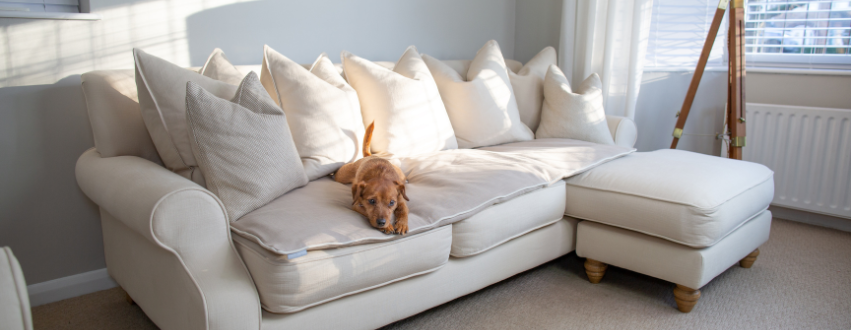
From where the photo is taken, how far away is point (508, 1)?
362cm

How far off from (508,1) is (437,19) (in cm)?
72

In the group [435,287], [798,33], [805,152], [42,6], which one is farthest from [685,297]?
[42,6]

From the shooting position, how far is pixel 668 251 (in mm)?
1837

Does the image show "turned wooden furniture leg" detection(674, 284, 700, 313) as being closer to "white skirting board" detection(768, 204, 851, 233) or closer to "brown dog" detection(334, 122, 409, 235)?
"brown dog" detection(334, 122, 409, 235)

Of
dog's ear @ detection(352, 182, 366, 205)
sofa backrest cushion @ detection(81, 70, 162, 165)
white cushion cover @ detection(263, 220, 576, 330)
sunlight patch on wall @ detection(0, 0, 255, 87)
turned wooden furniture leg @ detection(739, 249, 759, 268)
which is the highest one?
sunlight patch on wall @ detection(0, 0, 255, 87)

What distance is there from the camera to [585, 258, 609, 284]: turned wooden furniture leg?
6.79ft

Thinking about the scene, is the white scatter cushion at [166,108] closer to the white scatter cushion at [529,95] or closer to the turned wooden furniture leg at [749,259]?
the white scatter cushion at [529,95]

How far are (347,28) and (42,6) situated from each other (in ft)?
4.19

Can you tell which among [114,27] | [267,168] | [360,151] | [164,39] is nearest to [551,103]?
[360,151]

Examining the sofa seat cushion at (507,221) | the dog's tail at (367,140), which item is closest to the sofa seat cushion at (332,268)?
the sofa seat cushion at (507,221)

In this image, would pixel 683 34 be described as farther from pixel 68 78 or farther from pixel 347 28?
pixel 68 78

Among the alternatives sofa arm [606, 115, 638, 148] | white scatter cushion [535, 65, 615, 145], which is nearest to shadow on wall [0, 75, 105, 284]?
white scatter cushion [535, 65, 615, 145]

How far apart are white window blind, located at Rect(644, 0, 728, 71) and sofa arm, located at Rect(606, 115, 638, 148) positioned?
2.04ft

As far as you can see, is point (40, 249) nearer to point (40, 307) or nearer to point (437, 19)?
point (40, 307)
